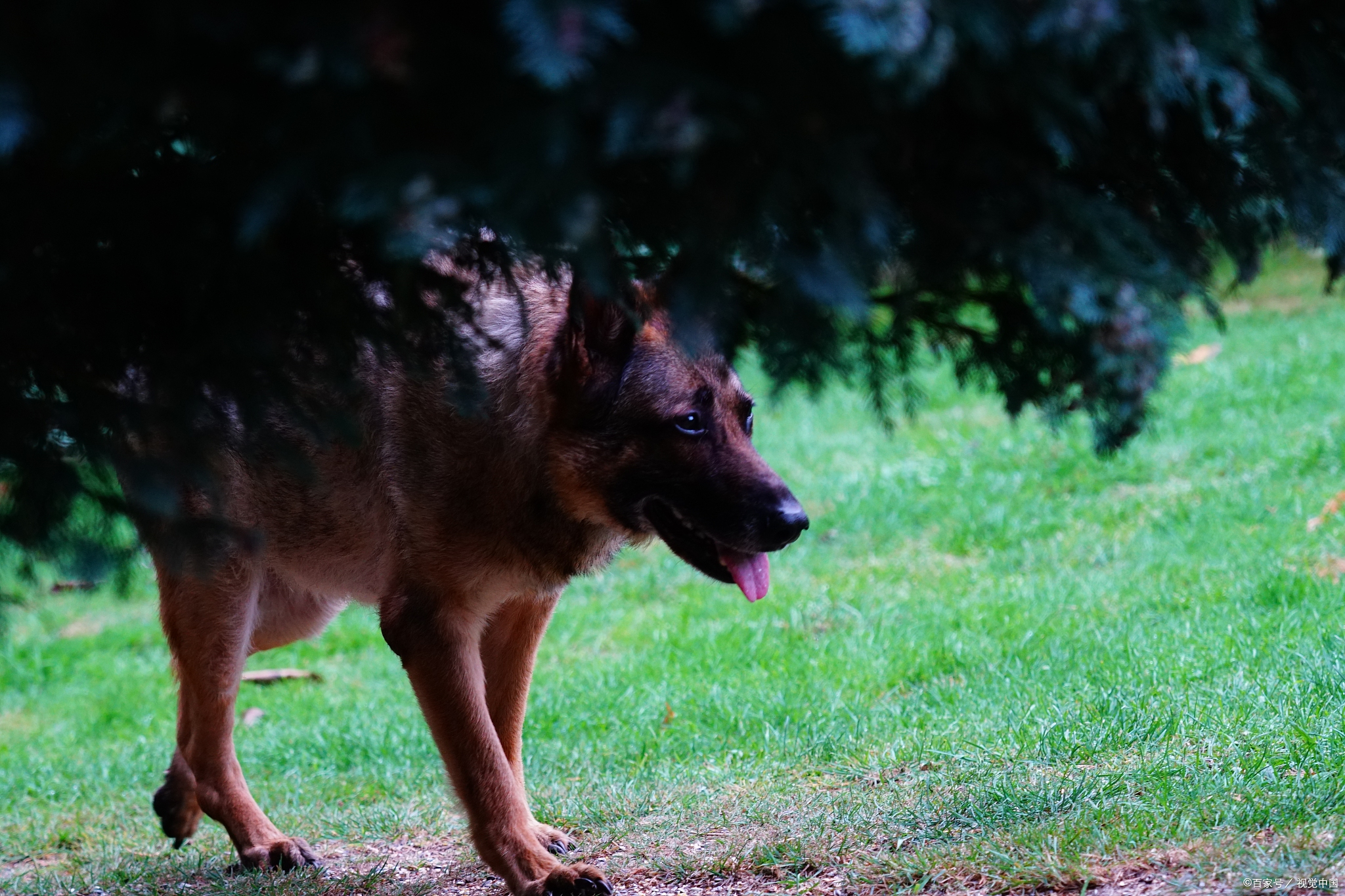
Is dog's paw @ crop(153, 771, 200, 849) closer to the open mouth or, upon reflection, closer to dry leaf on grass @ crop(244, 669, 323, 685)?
the open mouth

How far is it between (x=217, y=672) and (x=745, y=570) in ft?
7.68

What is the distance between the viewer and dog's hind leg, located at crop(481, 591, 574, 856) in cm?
490

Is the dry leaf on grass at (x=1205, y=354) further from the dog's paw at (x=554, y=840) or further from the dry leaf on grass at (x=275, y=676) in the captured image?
the dog's paw at (x=554, y=840)

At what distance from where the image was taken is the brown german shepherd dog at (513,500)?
13.4 feet

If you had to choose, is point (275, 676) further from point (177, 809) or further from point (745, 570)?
point (745, 570)

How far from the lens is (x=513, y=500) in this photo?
4.32 m

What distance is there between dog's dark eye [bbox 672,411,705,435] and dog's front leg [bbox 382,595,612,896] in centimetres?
102

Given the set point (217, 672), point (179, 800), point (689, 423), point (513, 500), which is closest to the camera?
point (689, 423)

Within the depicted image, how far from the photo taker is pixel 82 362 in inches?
110

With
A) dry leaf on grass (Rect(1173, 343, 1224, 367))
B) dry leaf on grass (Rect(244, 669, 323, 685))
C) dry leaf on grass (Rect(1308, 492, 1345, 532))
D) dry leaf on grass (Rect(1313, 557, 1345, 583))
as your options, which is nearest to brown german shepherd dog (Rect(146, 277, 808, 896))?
dry leaf on grass (Rect(1313, 557, 1345, 583))

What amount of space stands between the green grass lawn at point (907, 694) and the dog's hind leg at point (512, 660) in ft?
1.31

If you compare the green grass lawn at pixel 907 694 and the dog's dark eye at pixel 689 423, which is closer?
the green grass lawn at pixel 907 694

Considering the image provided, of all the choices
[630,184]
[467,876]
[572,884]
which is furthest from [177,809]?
[630,184]
